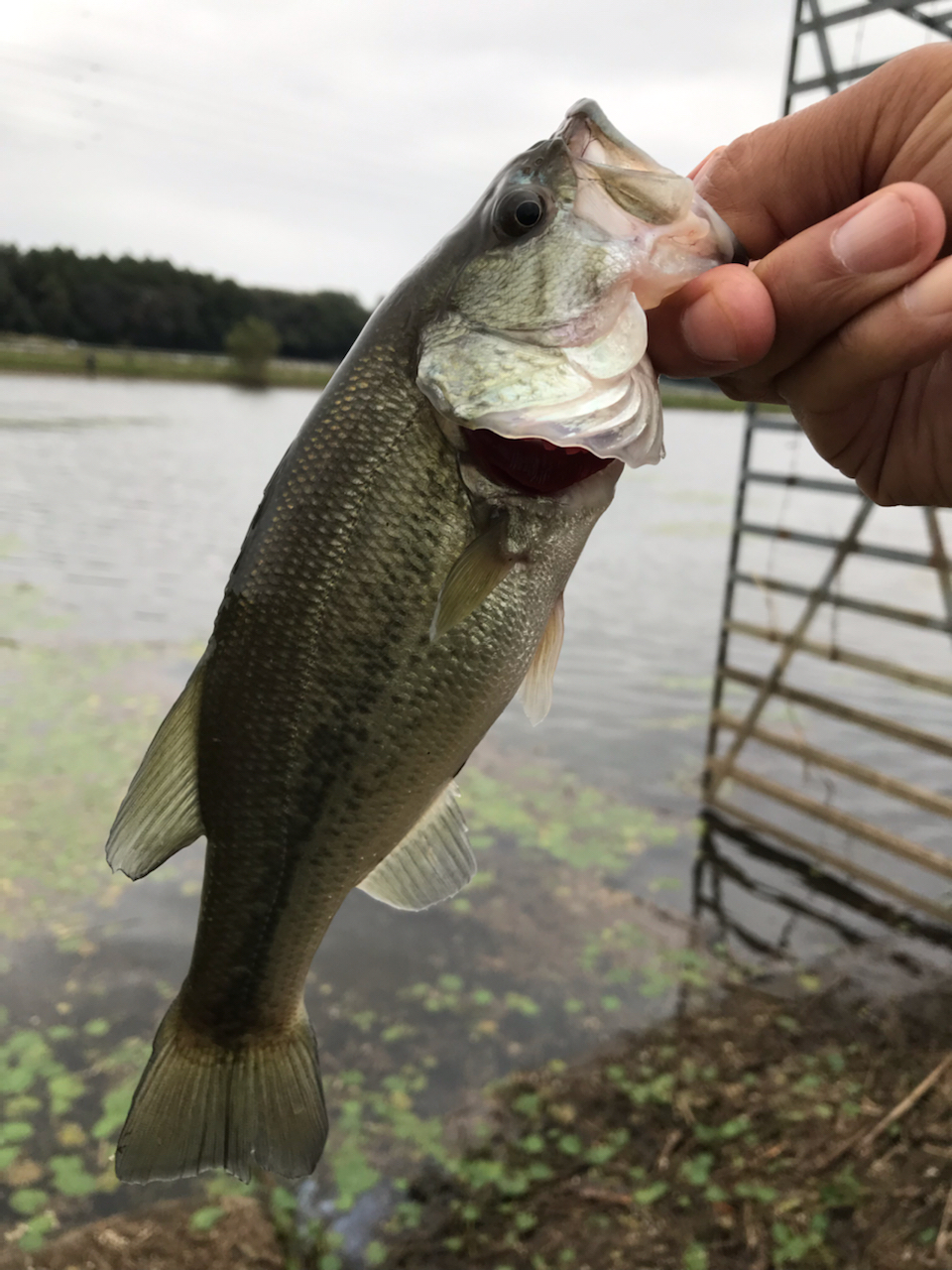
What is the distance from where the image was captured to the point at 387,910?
582cm

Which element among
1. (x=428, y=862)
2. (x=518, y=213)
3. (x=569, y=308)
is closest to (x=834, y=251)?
(x=569, y=308)

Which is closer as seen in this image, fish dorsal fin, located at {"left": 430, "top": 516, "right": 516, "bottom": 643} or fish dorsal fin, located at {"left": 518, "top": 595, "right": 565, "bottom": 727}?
fish dorsal fin, located at {"left": 430, "top": 516, "right": 516, "bottom": 643}

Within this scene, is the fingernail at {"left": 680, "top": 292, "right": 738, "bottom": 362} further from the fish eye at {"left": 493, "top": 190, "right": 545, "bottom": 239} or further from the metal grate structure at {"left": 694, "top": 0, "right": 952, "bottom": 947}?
the metal grate structure at {"left": 694, "top": 0, "right": 952, "bottom": 947}

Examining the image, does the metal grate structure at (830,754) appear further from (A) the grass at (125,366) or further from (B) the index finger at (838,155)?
(A) the grass at (125,366)

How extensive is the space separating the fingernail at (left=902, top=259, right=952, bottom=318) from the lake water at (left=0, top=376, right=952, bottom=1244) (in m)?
3.77

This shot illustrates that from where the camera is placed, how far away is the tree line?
75812 millimetres

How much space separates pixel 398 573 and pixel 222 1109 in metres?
1.17

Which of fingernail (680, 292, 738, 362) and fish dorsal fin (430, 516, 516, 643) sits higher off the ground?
fingernail (680, 292, 738, 362)

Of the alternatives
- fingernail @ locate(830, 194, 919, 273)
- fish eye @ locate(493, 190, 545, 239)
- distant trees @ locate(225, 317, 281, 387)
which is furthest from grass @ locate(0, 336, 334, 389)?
fingernail @ locate(830, 194, 919, 273)

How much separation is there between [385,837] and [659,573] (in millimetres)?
14408

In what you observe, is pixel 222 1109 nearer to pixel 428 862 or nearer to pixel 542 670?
pixel 428 862

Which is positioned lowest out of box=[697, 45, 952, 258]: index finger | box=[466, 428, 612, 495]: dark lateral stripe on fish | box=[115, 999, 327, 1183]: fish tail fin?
box=[115, 999, 327, 1183]: fish tail fin

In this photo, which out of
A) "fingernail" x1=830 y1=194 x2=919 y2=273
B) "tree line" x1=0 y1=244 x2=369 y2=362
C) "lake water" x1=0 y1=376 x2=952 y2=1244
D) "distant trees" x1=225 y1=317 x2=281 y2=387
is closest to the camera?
"fingernail" x1=830 y1=194 x2=919 y2=273

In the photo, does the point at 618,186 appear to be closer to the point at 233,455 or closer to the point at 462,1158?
the point at 462,1158
